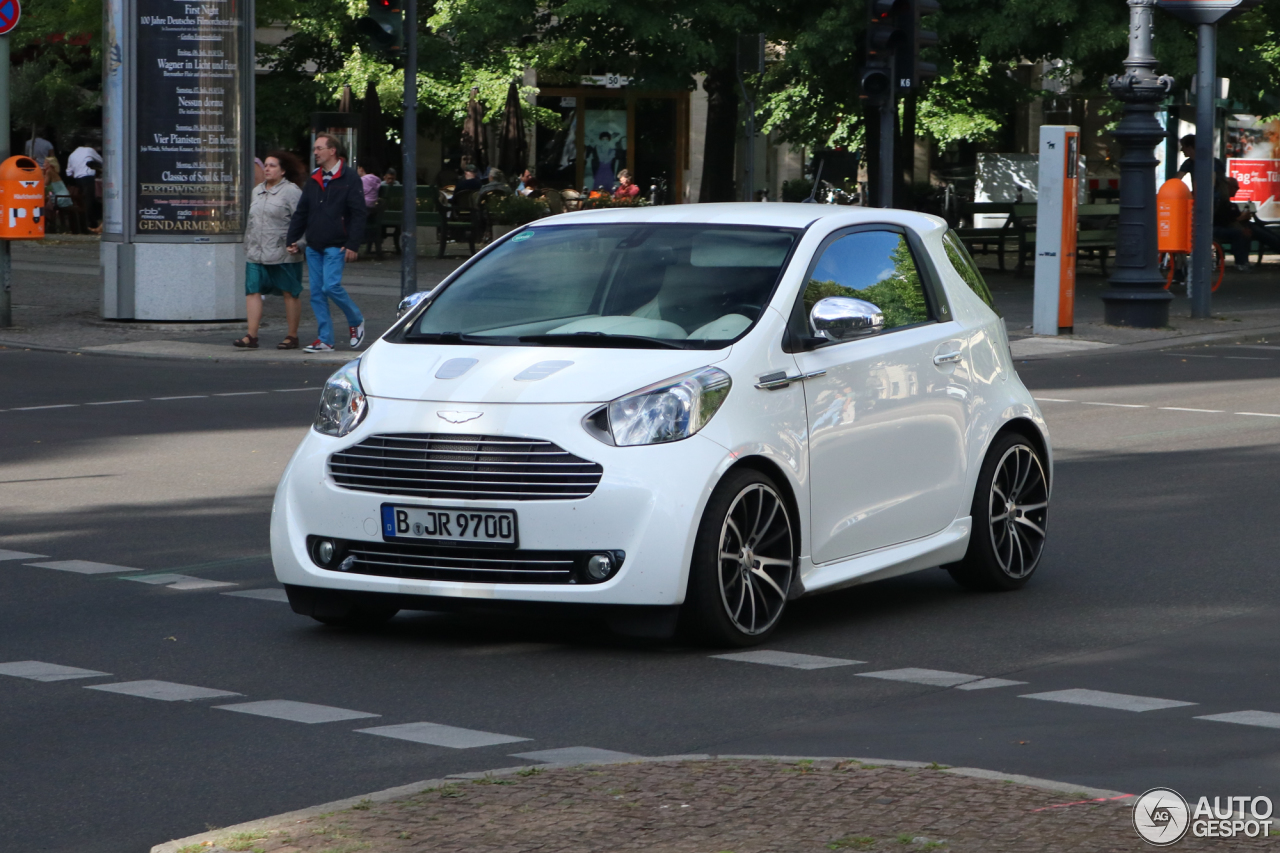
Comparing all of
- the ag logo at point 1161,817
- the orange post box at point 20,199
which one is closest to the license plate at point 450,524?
the ag logo at point 1161,817

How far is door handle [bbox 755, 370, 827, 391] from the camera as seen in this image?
23.6 feet

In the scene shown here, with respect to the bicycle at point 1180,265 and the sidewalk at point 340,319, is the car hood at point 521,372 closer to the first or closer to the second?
the sidewalk at point 340,319

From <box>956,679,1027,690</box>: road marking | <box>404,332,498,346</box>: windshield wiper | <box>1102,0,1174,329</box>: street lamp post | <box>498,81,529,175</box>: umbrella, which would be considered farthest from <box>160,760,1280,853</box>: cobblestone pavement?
<box>498,81,529,175</box>: umbrella

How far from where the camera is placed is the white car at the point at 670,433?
22.4 feet

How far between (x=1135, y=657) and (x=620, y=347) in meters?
2.05

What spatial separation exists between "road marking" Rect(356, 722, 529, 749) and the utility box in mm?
16207

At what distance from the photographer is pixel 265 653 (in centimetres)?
709

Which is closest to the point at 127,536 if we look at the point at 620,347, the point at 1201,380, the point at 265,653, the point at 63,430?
the point at 265,653

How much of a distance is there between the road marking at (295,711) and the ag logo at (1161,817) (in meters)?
2.33

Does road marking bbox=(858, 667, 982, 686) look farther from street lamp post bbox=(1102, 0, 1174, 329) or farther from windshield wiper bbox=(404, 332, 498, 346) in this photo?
street lamp post bbox=(1102, 0, 1174, 329)

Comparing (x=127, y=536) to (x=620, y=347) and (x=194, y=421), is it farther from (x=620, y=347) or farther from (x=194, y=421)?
(x=194, y=421)

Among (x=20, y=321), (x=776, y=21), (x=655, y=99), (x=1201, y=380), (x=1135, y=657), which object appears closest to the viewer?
(x=1135, y=657)

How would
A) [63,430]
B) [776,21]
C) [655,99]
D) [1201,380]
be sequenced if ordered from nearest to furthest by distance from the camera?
[63,430] < [1201,380] < [776,21] < [655,99]

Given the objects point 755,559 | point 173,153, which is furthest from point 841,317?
point 173,153
